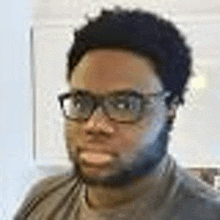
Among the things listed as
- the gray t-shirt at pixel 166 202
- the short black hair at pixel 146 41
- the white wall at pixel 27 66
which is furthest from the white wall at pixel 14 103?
the short black hair at pixel 146 41

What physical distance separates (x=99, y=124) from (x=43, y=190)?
24cm

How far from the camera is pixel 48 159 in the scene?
0.77 metres

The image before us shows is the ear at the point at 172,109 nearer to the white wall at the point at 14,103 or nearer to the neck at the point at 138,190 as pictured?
the neck at the point at 138,190

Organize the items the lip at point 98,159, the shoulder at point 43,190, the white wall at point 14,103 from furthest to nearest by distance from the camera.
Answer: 1. the white wall at point 14,103
2. the shoulder at point 43,190
3. the lip at point 98,159

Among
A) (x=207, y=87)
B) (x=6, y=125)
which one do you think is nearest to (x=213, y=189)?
(x=207, y=87)

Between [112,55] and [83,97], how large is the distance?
0.07m

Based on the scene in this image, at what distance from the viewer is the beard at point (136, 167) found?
500 mm

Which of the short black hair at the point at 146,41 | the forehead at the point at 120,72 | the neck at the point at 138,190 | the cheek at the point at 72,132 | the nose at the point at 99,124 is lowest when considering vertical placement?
the neck at the point at 138,190

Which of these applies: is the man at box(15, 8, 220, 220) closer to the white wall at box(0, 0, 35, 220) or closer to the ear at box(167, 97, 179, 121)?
the ear at box(167, 97, 179, 121)

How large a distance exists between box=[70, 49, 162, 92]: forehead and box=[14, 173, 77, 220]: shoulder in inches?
7.0

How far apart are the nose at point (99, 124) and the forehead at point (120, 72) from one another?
0.03 metres

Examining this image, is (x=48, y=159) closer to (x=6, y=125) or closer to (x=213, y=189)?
(x=6, y=125)

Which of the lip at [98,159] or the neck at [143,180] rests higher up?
the lip at [98,159]

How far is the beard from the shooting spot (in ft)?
1.64
